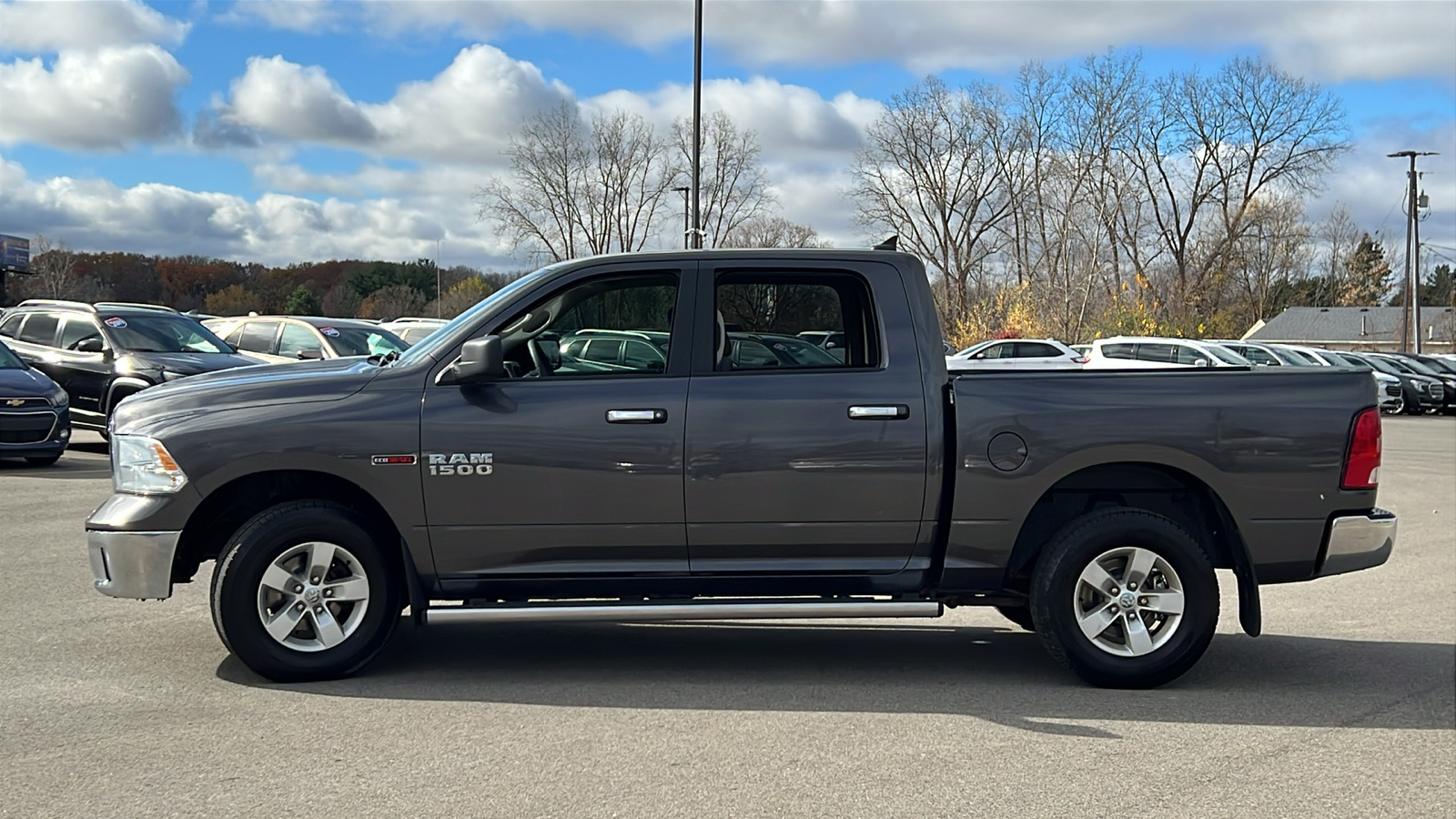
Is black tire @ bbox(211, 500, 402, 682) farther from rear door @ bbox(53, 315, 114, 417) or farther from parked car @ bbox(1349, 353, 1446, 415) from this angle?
parked car @ bbox(1349, 353, 1446, 415)

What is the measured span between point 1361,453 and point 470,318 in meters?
4.17

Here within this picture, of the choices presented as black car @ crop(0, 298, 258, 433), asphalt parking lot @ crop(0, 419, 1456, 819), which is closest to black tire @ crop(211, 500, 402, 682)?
asphalt parking lot @ crop(0, 419, 1456, 819)

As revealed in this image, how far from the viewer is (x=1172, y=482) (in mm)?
6180

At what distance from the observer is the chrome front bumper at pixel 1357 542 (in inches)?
235

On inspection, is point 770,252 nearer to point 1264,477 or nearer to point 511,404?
point 511,404

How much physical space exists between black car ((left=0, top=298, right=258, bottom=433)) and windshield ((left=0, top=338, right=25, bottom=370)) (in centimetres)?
95

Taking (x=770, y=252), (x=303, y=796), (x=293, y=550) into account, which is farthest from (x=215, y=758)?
(x=770, y=252)

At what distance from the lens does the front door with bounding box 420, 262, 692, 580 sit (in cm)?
579

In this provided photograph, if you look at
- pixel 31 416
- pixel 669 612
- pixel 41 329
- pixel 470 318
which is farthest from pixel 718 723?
pixel 41 329

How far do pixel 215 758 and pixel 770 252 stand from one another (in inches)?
129

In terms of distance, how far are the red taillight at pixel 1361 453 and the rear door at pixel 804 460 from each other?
1954mm

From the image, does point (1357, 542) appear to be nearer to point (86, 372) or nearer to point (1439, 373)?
point (86, 372)

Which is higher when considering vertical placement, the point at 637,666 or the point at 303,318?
the point at 303,318

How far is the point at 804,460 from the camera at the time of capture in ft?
19.1
